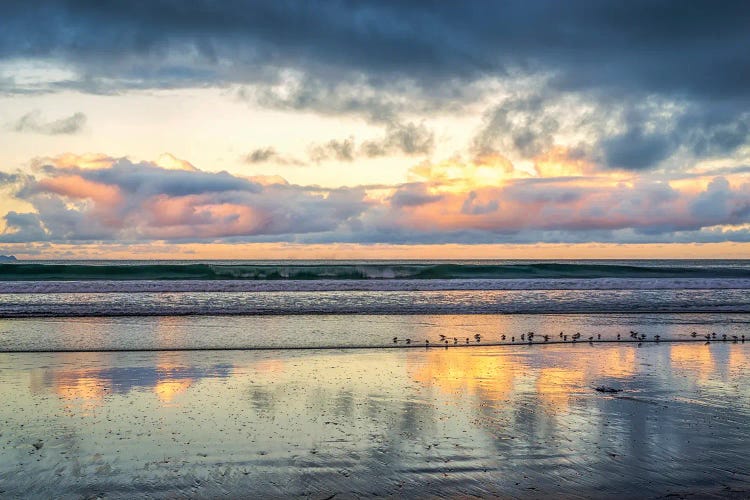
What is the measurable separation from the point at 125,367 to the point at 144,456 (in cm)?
674

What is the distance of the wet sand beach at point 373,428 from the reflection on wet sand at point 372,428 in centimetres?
3

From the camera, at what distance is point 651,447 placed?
8.02 meters

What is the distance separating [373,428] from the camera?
8.80m

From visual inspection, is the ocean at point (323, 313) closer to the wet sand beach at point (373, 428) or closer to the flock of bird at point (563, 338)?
the flock of bird at point (563, 338)

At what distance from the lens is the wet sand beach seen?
6.79m

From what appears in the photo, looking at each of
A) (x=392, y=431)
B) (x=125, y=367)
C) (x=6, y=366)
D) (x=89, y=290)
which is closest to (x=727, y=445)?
(x=392, y=431)

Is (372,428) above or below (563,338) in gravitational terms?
above

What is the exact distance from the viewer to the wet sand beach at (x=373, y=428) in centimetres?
679

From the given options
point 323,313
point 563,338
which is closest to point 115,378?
point 563,338

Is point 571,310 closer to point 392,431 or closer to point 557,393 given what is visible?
point 557,393

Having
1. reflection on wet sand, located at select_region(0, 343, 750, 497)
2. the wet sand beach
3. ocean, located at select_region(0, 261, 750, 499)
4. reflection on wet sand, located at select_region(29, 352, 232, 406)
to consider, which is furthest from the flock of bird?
reflection on wet sand, located at select_region(29, 352, 232, 406)

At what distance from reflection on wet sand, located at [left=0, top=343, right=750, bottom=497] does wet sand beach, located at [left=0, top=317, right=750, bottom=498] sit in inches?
1.3

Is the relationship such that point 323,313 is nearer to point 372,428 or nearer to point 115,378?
point 115,378

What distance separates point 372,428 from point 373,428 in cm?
1
